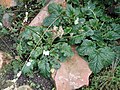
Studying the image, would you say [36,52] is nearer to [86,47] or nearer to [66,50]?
[66,50]

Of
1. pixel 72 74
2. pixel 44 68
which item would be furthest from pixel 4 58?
pixel 72 74

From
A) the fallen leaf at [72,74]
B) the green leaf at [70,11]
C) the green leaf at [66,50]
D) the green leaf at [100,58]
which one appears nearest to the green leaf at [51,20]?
the green leaf at [70,11]

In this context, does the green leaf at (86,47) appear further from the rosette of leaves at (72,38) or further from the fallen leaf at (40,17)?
the fallen leaf at (40,17)

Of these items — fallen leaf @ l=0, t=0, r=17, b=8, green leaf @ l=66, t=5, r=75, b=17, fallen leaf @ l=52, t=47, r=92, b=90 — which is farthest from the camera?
fallen leaf @ l=0, t=0, r=17, b=8

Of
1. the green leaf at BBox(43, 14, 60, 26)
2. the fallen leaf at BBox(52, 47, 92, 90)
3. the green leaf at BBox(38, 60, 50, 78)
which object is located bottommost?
the fallen leaf at BBox(52, 47, 92, 90)

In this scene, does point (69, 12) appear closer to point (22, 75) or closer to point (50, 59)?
point (50, 59)

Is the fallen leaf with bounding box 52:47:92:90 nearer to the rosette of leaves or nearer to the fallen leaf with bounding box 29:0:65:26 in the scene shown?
the rosette of leaves

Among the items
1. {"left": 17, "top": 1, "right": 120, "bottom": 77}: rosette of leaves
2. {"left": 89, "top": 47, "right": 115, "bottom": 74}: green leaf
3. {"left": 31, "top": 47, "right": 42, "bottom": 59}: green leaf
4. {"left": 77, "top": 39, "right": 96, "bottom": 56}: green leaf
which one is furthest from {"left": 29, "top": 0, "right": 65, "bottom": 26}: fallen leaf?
{"left": 89, "top": 47, "right": 115, "bottom": 74}: green leaf
